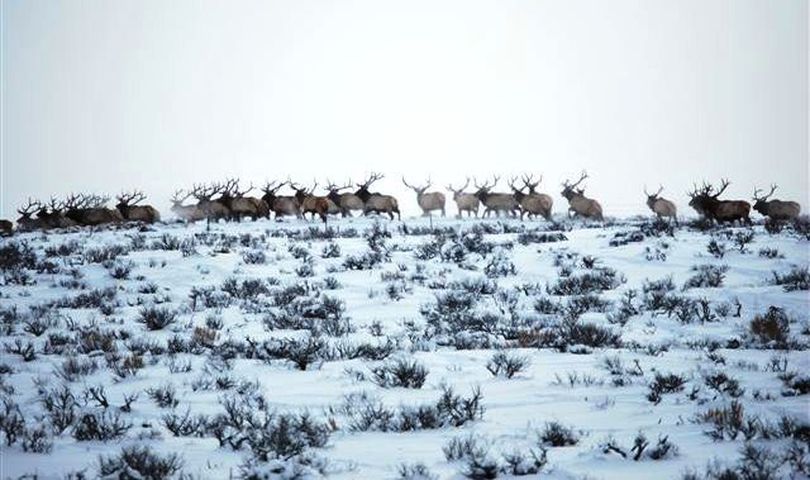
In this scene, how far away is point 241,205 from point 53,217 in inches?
388

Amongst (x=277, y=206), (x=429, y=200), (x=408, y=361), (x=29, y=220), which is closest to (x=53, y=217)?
(x=29, y=220)

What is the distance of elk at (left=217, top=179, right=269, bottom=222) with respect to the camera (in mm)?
30672

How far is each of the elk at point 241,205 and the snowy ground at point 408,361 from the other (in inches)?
570

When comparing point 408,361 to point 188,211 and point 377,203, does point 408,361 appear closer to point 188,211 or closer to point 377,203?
→ point 377,203

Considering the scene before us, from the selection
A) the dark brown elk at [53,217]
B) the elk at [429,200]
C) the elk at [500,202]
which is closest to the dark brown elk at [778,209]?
the elk at [500,202]

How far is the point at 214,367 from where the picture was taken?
24.3ft

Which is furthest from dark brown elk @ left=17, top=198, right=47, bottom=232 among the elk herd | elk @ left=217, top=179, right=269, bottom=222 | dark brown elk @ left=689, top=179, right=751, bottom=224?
dark brown elk @ left=689, top=179, right=751, bottom=224

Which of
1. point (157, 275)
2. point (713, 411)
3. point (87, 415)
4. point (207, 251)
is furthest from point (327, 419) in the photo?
point (207, 251)

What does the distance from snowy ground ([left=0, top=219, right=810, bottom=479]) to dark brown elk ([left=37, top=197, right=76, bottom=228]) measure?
16.7 metres

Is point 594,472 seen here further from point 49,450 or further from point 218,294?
point 218,294

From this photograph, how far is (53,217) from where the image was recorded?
3128 cm

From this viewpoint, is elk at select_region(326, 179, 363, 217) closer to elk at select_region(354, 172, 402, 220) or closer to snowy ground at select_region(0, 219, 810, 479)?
elk at select_region(354, 172, 402, 220)

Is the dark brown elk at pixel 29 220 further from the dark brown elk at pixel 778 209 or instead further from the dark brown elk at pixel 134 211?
the dark brown elk at pixel 778 209

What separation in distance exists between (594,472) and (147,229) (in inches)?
812
